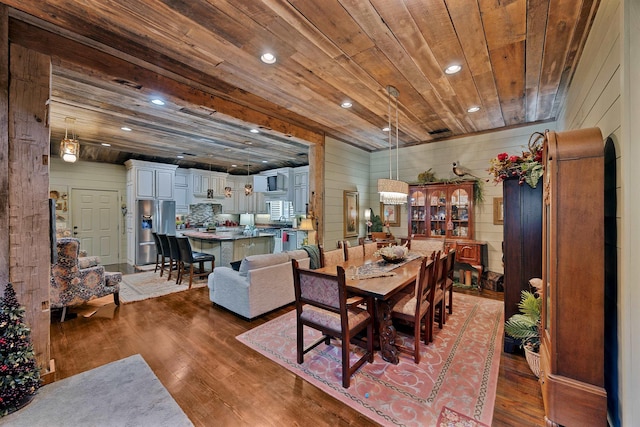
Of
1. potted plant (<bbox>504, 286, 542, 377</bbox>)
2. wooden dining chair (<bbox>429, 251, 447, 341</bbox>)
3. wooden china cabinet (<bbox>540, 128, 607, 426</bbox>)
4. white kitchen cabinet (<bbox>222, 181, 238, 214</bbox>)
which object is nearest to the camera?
wooden china cabinet (<bbox>540, 128, 607, 426</bbox>)

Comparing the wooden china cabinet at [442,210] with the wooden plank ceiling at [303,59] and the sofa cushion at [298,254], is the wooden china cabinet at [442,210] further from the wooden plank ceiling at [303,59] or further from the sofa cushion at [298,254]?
the sofa cushion at [298,254]

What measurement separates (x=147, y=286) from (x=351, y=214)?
14.1ft

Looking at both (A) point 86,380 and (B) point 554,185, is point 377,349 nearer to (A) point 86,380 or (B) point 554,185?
(B) point 554,185

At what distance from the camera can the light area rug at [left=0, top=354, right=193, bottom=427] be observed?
184 cm

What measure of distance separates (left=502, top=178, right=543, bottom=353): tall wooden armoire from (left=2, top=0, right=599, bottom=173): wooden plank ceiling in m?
1.37

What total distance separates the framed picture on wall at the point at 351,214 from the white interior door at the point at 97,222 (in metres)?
6.38

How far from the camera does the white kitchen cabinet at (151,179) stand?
6.85m

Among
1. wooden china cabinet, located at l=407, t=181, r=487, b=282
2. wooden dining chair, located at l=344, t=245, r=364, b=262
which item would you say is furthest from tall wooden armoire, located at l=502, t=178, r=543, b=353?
wooden china cabinet, located at l=407, t=181, r=487, b=282

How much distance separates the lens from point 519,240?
260 centimetres

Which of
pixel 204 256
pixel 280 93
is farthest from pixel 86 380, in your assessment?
pixel 280 93

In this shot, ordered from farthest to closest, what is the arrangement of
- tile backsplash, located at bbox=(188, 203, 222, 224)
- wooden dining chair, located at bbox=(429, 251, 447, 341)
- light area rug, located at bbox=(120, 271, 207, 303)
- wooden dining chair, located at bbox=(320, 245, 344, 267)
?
tile backsplash, located at bbox=(188, 203, 222, 224) → light area rug, located at bbox=(120, 271, 207, 303) → wooden dining chair, located at bbox=(320, 245, 344, 267) → wooden dining chair, located at bbox=(429, 251, 447, 341)

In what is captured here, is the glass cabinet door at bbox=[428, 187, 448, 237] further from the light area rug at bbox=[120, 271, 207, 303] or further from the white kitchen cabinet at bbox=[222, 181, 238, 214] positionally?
the white kitchen cabinet at bbox=[222, 181, 238, 214]

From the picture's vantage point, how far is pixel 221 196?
8992 millimetres

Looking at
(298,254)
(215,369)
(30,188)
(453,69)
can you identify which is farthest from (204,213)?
(453,69)
